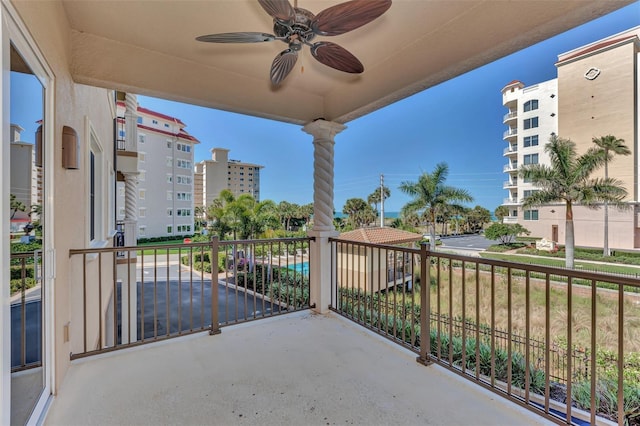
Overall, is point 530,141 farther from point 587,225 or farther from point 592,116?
point 587,225

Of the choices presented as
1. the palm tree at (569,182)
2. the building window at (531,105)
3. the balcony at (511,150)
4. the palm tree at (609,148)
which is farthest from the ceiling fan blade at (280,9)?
the balcony at (511,150)

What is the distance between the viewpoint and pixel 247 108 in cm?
285

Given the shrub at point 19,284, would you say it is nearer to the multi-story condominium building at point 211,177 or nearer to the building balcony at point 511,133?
the building balcony at point 511,133

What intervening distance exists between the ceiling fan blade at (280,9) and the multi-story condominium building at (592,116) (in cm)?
968

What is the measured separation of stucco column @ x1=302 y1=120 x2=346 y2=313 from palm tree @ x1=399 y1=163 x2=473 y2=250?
12.8 metres

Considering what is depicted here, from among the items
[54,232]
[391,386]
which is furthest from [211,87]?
[391,386]

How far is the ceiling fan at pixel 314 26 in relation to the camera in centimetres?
134

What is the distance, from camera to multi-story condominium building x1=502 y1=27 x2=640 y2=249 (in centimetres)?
718

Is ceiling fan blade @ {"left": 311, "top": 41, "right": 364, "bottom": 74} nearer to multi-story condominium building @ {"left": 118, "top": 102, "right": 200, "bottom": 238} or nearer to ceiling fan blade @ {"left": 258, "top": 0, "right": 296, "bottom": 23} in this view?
ceiling fan blade @ {"left": 258, "top": 0, "right": 296, "bottom": 23}

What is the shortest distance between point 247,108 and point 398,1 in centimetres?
171

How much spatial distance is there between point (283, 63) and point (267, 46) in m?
0.59

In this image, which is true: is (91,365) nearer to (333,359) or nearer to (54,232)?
(54,232)

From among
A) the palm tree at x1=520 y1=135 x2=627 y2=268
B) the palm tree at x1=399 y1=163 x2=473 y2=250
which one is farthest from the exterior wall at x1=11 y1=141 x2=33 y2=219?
the palm tree at x1=399 y1=163 x2=473 y2=250

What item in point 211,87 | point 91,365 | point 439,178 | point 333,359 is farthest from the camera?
point 439,178
